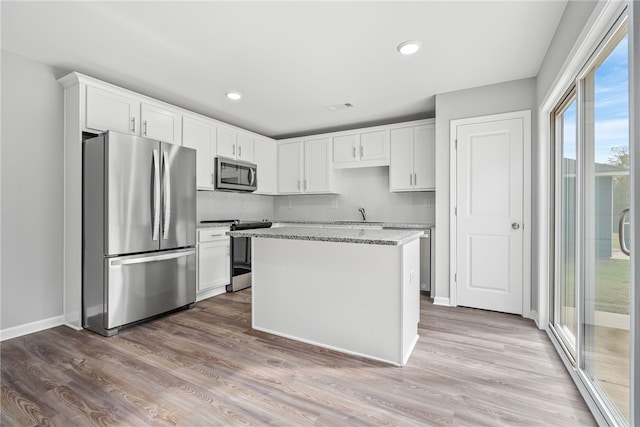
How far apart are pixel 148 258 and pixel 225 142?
2016 millimetres

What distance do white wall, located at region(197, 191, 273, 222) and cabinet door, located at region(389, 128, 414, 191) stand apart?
2.39m

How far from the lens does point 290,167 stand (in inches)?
205

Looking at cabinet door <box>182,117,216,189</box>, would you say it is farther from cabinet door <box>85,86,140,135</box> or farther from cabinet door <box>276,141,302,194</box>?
cabinet door <box>276,141,302,194</box>

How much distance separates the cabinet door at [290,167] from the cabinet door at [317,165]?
123mm

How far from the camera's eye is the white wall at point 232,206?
4.45 m

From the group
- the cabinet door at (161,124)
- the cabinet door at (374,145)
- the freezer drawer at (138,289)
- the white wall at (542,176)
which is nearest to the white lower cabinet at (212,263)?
the freezer drawer at (138,289)

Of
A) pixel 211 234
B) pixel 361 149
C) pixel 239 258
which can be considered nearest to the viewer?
pixel 211 234

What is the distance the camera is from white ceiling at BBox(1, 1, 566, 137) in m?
2.06

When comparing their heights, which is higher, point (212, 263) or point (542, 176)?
point (542, 176)

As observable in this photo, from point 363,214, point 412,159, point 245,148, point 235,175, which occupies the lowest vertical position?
point 363,214

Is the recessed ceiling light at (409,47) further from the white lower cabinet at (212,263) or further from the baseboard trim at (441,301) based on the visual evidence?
the white lower cabinet at (212,263)

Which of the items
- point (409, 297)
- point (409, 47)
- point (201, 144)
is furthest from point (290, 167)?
point (409, 297)

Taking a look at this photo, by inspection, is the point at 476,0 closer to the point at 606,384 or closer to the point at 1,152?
the point at 606,384

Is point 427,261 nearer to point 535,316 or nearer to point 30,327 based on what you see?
point 535,316
